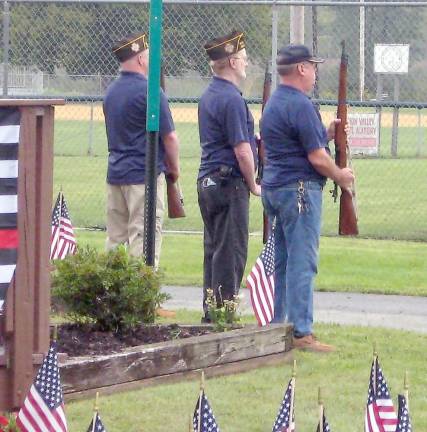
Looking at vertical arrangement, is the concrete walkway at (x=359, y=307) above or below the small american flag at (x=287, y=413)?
below

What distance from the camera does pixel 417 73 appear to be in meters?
20.1

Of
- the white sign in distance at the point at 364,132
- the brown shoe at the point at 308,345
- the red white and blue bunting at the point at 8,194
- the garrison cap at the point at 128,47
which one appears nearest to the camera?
the red white and blue bunting at the point at 8,194

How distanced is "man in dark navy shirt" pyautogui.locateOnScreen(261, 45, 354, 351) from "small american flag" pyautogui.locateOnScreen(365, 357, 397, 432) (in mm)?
3269

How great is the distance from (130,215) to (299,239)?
177cm

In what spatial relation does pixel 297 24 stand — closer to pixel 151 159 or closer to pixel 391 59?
pixel 391 59

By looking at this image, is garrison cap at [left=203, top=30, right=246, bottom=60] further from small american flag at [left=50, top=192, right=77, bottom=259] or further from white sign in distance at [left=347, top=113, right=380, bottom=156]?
white sign in distance at [left=347, top=113, right=380, bottom=156]

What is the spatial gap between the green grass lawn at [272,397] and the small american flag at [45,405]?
1157 mm

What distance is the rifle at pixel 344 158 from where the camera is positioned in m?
8.66

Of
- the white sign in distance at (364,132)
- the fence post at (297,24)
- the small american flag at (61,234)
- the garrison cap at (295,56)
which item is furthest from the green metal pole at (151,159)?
the white sign in distance at (364,132)

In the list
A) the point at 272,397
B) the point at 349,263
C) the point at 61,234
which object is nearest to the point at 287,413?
the point at 272,397

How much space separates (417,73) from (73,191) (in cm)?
584

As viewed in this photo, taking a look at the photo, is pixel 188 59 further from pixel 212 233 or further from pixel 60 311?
pixel 60 311

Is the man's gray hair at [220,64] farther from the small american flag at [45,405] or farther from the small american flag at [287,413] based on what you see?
the small american flag at [287,413]

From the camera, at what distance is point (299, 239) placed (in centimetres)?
800
